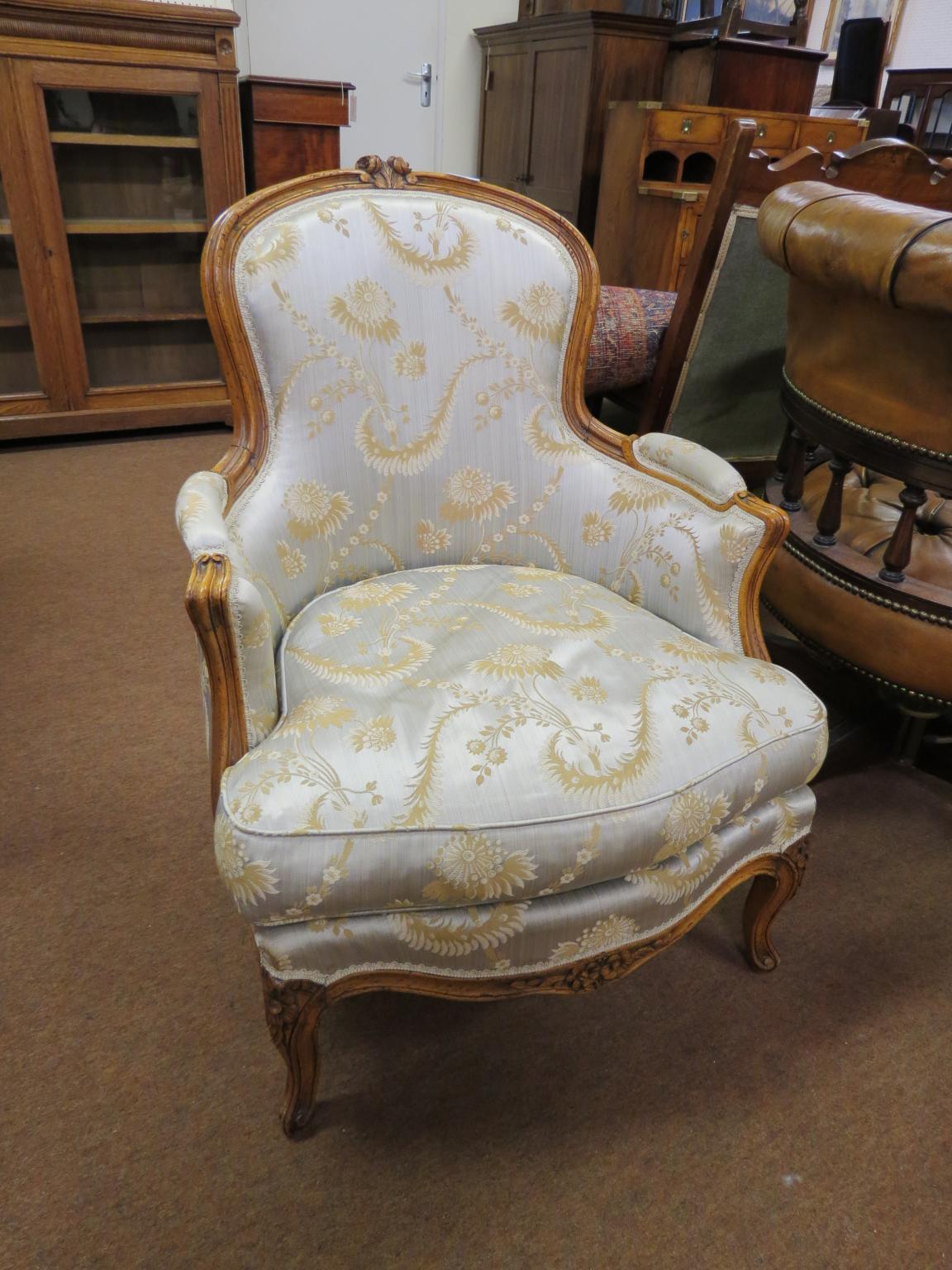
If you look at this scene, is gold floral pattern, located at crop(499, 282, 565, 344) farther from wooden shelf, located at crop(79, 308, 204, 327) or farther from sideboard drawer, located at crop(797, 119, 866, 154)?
sideboard drawer, located at crop(797, 119, 866, 154)

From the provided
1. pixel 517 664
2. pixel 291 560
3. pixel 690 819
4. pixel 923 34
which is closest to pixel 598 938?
pixel 690 819

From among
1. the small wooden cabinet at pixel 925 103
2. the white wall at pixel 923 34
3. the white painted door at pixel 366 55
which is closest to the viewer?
the white painted door at pixel 366 55

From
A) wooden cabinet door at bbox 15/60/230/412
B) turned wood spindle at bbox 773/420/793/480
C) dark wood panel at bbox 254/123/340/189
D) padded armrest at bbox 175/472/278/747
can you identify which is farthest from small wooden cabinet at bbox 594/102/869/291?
padded armrest at bbox 175/472/278/747

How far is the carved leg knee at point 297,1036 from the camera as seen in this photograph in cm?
85

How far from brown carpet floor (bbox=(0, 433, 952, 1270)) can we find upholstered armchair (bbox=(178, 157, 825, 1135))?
10 centimetres

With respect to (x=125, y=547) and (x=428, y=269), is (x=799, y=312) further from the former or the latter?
(x=125, y=547)

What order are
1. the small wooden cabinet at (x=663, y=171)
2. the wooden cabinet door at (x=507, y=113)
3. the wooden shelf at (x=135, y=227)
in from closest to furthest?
the wooden shelf at (x=135, y=227) < the small wooden cabinet at (x=663, y=171) < the wooden cabinet door at (x=507, y=113)

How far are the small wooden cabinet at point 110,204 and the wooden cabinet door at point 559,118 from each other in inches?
56.9

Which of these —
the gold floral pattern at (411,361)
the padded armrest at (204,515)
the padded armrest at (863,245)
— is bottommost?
the padded armrest at (204,515)

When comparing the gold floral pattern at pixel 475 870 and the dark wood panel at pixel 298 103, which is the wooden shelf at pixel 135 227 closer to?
the dark wood panel at pixel 298 103

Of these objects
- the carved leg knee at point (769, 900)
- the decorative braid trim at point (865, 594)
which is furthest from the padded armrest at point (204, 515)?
the decorative braid trim at point (865, 594)

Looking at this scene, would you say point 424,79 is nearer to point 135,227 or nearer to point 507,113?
point 507,113

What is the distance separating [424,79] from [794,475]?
3.28 metres

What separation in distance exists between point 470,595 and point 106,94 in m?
2.20
